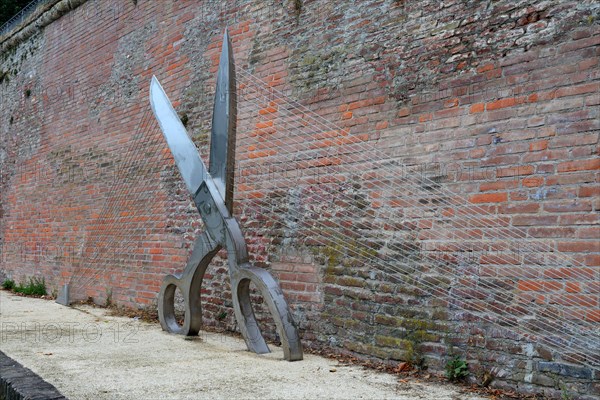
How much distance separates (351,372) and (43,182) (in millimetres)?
6284

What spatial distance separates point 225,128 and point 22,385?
6.31ft

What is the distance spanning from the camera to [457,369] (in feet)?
11.1

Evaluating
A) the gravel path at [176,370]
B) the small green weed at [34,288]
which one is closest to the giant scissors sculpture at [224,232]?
the gravel path at [176,370]

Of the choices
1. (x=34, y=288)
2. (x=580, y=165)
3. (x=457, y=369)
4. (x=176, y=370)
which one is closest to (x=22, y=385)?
(x=176, y=370)

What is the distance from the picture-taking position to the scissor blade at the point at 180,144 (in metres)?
4.41

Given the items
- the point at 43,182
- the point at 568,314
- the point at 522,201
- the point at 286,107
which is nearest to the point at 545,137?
the point at 522,201

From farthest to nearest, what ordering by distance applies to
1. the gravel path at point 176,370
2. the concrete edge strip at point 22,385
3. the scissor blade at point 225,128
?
1. the scissor blade at point 225,128
2. the gravel path at point 176,370
3. the concrete edge strip at point 22,385

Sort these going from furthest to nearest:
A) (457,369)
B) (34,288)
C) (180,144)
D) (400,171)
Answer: (34,288) < (180,144) < (400,171) < (457,369)

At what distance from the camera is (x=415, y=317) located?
12.0ft

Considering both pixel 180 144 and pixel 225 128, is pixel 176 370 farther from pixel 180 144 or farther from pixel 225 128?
pixel 180 144

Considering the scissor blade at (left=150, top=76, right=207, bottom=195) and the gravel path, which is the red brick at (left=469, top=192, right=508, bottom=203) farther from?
the scissor blade at (left=150, top=76, right=207, bottom=195)

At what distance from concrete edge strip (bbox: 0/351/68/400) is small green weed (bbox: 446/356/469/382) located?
1.94m

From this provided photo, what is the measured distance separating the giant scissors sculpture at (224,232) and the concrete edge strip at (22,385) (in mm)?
1271

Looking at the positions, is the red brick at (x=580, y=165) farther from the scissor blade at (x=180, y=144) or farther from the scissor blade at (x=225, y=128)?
the scissor blade at (x=180, y=144)
